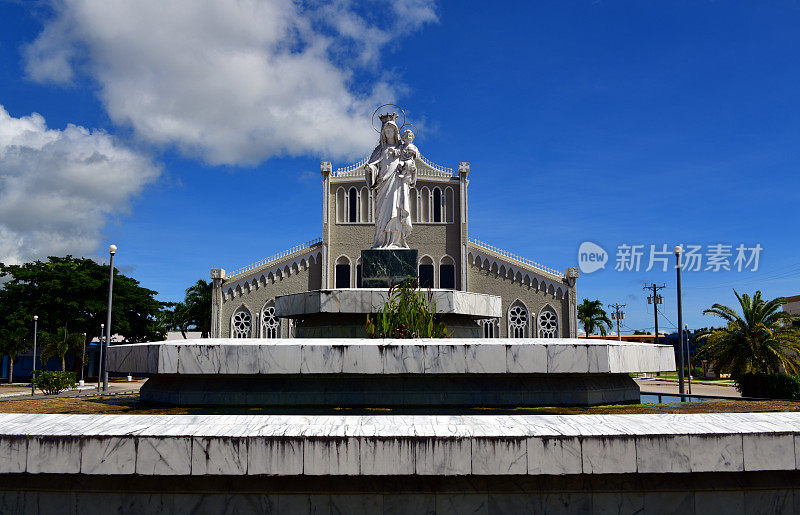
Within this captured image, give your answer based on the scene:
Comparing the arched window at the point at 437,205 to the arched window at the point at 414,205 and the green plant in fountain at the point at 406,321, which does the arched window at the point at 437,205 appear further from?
the green plant in fountain at the point at 406,321

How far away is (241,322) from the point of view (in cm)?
4134

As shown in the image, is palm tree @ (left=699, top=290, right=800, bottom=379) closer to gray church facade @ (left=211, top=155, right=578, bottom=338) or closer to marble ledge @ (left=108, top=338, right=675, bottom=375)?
marble ledge @ (left=108, top=338, right=675, bottom=375)

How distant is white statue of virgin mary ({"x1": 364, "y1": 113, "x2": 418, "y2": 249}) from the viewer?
514 inches

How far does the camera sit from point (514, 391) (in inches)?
257

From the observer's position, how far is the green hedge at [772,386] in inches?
534

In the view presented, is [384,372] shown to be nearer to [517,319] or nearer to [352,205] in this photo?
[517,319]

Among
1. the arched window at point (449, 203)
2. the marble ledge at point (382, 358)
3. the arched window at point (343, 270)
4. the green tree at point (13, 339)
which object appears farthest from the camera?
the arched window at point (449, 203)

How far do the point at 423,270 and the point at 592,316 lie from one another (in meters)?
27.7

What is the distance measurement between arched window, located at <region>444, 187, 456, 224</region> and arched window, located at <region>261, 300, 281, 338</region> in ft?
46.2

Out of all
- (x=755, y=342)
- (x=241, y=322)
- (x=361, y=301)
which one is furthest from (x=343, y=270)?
(x=361, y=301)

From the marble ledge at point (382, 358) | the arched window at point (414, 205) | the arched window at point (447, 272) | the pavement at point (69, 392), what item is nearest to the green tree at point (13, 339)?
the pavement at point (69, 392)

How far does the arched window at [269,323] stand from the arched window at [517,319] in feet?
51.9

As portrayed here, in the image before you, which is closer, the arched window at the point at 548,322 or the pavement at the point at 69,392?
the pavement at the point at 69,392

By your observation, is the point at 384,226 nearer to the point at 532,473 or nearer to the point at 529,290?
the point at 532,473
